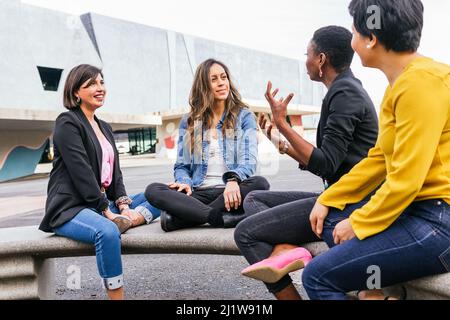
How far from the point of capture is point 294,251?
6.48ft

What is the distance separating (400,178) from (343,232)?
1.06ft

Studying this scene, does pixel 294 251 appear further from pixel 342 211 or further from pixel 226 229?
pixel 226 229

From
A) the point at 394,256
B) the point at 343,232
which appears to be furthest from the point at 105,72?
the point at 394,256

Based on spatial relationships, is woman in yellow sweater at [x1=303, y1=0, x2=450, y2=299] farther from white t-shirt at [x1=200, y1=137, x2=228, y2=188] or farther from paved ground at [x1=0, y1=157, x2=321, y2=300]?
paved ground at [x1=0, y1=157, x2=321, y2=300]

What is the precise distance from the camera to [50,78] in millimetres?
29516

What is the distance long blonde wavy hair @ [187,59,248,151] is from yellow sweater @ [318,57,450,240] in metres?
1.55

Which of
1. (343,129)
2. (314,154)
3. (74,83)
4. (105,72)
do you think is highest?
(105,72)

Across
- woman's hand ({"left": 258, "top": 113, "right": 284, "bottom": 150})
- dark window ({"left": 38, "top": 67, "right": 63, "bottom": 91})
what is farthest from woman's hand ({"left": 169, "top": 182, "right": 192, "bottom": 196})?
dark window ({"left": 38, "top": 67, "right": 63, "bottom": 91})

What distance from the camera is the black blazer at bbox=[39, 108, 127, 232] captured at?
262cm

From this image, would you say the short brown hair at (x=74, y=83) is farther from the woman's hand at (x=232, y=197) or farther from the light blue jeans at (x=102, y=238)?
the woman's hand at (x=232, y=197)

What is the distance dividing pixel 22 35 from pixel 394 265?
27.0m

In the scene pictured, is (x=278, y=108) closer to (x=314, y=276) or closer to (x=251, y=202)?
(x=251, y=202)

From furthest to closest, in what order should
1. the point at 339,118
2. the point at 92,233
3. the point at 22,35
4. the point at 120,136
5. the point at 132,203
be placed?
1. the point at 120,136
2. the point at 22,35
3. the point at 132,203
4. the point at 92,233
5. the point at 339,118

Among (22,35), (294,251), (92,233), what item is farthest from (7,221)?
(22,35)
